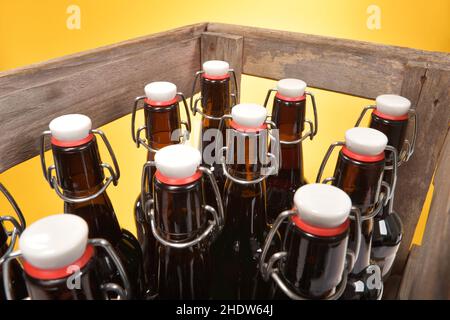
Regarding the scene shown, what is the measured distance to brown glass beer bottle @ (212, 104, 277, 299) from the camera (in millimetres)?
462

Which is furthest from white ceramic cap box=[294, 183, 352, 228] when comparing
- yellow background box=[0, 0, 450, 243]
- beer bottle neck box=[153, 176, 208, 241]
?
yellow background box=[0, 0, 450, 243]

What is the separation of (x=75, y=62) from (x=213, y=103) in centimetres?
22

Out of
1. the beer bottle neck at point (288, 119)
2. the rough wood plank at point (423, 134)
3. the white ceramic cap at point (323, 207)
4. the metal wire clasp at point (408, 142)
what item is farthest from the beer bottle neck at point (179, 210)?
the rough wood plank at point (423, 134)

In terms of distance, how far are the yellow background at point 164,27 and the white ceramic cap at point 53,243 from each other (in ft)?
2.82

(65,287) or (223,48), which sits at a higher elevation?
(223,48)

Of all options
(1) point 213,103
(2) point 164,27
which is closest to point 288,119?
(1) point 213,103

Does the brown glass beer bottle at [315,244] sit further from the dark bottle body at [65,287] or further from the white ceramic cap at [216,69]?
the white ceramic cap at [216,69]

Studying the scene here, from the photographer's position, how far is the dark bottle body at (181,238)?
14.1 inches

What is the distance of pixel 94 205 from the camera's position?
1.61 ft

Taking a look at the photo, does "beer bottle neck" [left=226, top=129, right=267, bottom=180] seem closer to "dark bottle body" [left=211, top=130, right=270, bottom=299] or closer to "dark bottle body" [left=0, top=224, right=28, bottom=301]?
"dark bottle body" [left=211, top=130, right=270, bottom=299]

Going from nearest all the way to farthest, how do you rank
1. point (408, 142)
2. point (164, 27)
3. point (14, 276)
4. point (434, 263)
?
1. point (434, 263)
2. point (14, 276)
3. point (408, 142)
4. point (164, 27)

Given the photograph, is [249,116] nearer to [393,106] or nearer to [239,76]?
[393,106]

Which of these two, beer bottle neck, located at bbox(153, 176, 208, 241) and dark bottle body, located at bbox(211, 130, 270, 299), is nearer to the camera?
beer bottle neck, located at bbox(153, 176, 208, 241)

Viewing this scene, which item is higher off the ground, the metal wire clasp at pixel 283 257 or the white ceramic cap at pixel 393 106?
the white ceramic cap at pixel 393 106
